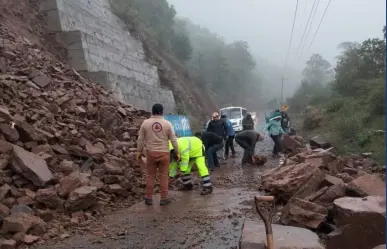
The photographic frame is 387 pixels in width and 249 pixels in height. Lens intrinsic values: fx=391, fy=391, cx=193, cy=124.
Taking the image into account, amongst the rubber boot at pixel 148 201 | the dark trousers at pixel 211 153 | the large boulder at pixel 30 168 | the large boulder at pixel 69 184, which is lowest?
the rubber boot at pixel 148 201

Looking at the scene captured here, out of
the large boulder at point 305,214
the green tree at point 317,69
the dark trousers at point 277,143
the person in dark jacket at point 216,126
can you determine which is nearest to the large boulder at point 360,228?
the large boulder at point 305,214

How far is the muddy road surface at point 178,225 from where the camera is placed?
4441mm

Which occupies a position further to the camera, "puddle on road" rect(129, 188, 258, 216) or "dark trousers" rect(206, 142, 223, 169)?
"dark trousers" rect(206, 142, 223, 169)

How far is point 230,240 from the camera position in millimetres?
4422

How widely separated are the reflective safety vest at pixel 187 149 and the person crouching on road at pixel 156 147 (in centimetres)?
57

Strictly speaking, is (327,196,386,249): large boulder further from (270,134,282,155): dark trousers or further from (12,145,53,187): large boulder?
(270,134,282,155): dark trousers

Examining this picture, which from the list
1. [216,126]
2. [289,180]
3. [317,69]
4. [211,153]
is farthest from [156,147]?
[317,69]

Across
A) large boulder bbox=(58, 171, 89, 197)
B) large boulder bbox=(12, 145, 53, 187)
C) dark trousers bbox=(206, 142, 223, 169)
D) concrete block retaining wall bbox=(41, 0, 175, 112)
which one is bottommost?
dark trousers bbox=(206, 142, 223, 169)

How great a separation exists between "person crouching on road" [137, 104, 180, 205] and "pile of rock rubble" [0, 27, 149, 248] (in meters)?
0.71

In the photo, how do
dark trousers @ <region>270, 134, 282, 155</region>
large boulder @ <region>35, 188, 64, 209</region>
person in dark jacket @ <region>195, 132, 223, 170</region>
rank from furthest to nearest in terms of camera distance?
1. dark trousers @ <region>270, 134, 282, 155</region>
2. person in dark jacket @ <region>195, 132, 223, 170</region>
3. large boulder @ <region>35, 188, 64, 209</region>

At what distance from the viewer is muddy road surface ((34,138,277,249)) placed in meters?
4.44

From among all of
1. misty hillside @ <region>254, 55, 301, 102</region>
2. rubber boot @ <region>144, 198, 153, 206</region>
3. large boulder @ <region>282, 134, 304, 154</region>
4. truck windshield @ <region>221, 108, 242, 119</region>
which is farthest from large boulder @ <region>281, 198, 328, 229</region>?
misty hillside @ <region>254, 55, 301, 102</region>

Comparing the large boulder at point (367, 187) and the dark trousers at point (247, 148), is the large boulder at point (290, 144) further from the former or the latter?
the large boulder at point (367, 187)

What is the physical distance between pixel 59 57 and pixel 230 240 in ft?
38.0
